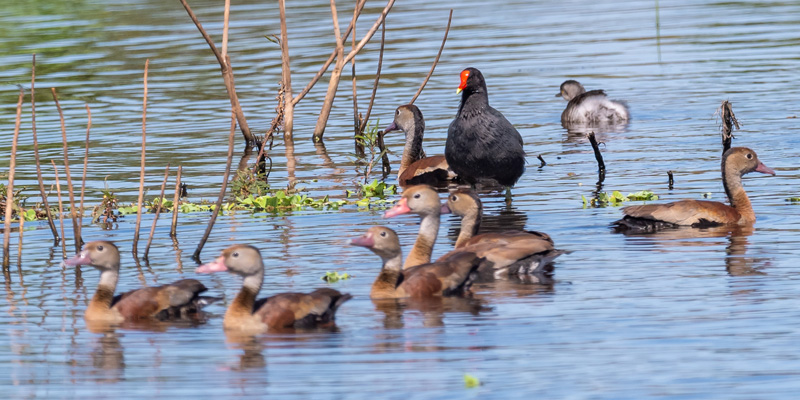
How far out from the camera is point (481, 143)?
16469mm

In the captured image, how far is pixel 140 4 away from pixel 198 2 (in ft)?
7.12

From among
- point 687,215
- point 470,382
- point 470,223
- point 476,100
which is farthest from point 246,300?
point 476,100

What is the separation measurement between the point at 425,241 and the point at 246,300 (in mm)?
2375

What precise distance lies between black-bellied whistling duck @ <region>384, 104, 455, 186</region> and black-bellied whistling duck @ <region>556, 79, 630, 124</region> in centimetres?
452

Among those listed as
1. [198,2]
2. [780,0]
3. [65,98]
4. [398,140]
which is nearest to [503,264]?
[398,140]

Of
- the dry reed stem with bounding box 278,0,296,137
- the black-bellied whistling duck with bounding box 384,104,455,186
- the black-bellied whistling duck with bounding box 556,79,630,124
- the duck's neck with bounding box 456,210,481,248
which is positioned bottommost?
the duck's neck with bounding box 456,210,481,248

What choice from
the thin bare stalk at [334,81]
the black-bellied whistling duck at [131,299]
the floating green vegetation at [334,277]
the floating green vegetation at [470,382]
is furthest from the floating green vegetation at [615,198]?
the floating green vegetation at [470,382]

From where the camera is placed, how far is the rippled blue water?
873 cm

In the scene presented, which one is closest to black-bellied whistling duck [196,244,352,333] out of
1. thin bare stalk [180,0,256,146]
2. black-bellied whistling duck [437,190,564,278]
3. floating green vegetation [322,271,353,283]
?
floating green vegetation [322,271,353,283]

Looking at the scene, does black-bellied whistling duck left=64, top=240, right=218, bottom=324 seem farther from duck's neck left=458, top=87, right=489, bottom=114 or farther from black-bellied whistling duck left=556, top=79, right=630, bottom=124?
black-bellied whistling duck left=556, top=79, right=630, bottom=124

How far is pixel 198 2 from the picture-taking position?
4441cm

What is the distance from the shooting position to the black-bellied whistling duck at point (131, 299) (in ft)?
33.8

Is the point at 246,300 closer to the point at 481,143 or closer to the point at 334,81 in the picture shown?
the point at 481,143

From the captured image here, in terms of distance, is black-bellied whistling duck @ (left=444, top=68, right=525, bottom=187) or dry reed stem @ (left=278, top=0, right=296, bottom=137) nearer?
black-bellied whistling duck @ (left=444, top=68, right=525, bottom=187)
